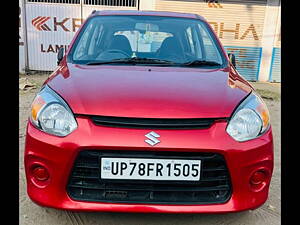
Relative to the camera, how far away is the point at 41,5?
8594mm

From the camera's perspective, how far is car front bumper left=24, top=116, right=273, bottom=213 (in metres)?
1.94

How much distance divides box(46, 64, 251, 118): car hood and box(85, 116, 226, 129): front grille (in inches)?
1.0

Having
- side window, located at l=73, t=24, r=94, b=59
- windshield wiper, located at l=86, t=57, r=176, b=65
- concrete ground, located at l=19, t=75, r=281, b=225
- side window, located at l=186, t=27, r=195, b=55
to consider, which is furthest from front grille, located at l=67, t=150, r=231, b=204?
side window, located at l=186, t=27, r=195, b=55

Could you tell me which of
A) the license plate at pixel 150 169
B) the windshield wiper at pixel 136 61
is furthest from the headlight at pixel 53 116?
the windshield wiper at pixel 136 61

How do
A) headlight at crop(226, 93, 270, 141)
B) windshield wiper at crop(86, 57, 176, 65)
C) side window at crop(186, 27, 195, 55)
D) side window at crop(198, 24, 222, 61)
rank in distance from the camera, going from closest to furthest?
headlight at crop(226, 93, 270, 141)
windshield wiper at crop(86, 57, 176, 65)
side window at crop(198, 24, 222, 61)
side window at crop(186, 27, 195, 55)

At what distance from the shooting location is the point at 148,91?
7.22 feet

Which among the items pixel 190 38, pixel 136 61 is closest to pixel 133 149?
pixel 136 61

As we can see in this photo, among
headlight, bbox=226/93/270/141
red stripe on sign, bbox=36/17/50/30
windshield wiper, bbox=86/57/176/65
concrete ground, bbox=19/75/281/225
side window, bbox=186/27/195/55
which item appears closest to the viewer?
headlight, bbox=226/93/270/141

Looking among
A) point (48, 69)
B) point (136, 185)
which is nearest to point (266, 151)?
point (136, 185)

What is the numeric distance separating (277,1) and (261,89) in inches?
101

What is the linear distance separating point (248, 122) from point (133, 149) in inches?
30.0

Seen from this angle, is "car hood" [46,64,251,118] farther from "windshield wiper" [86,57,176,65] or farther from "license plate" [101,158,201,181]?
"license plate" [101,158,201,181]

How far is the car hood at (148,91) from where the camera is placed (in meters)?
2.03

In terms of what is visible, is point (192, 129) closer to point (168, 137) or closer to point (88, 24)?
point (168, 137)
